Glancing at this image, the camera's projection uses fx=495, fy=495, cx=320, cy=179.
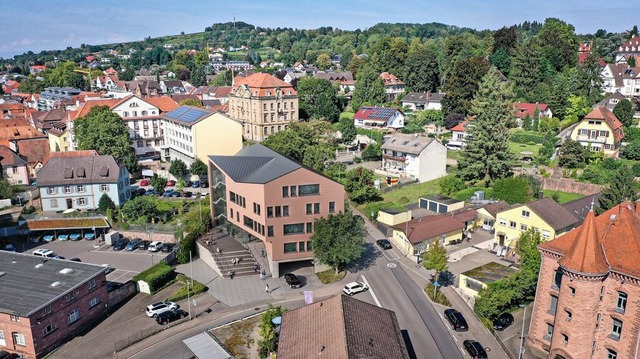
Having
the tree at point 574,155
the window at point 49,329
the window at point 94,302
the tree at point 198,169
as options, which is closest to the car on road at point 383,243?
the window at point 94,302

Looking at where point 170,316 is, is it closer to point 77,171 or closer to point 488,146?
point 77,171

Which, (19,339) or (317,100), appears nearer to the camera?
(19,339)

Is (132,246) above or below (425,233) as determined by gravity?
below

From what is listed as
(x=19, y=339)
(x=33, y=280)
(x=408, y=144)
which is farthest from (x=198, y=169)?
(x=19, y=339)

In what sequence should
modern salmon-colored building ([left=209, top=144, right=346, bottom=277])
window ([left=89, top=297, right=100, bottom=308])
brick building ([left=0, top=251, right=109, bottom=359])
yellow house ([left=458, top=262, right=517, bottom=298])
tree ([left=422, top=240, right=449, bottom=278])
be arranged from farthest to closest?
modern salmon-colored building ([left=209, top=144, right=346, bottom=277]) < tree ([left=422, top=240, right=449, bottom=278]) < yellow house ([left=458, top=262, right=517, bottom=298]) < window ([left=89, top=297, right=100, bottom=308]) < brick building ([left=0, top=251, right=109, bottom=359])

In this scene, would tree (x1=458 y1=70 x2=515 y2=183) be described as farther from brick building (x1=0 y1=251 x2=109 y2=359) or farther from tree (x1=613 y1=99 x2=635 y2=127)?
brick building (x1=0 y1=251 x2=109 y2=359)

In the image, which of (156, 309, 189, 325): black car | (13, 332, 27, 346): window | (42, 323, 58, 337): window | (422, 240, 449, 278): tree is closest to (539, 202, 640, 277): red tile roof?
(422, 240, 449, 278): tree
